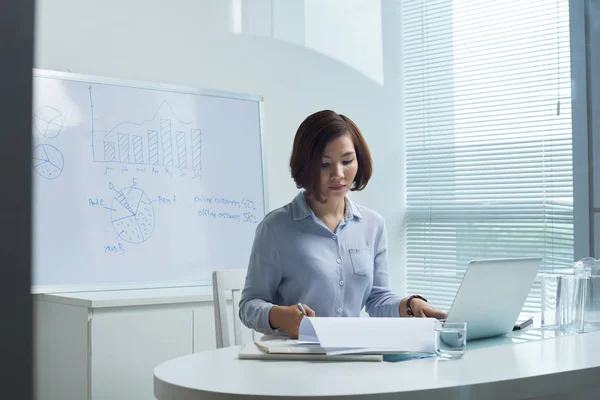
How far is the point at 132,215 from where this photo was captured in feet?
9.85

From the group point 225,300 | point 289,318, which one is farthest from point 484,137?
point 289,318

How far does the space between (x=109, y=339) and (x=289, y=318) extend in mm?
1189

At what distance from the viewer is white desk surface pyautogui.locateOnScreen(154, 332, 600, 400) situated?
1.13 m

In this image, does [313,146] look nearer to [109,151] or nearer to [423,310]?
[423,310]

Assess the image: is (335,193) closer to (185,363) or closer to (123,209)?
(185,363)

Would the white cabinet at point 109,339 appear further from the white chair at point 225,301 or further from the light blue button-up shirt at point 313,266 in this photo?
the light blue button-up shirt at point 313,266

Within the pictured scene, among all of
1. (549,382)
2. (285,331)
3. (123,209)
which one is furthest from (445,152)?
(549,382)

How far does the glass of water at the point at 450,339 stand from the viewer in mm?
1415

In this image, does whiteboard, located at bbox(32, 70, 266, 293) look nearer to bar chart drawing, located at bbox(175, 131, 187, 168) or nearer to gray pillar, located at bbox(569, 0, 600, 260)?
bar chart drawing, located at bbox(175, 131, 187, 168)

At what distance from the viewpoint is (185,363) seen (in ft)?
4.65

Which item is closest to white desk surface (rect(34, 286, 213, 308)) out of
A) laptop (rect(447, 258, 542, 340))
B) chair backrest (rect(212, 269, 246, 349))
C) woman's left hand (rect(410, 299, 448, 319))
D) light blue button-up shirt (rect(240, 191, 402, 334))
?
chair backrest (rect(212, 269, 246, 349))

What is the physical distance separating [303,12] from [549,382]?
9.68 feet

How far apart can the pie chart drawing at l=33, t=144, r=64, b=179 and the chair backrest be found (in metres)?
1.11

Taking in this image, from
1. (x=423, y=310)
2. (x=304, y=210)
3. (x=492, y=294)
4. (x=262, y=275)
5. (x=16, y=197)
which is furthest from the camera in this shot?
(x=304, y=210)
